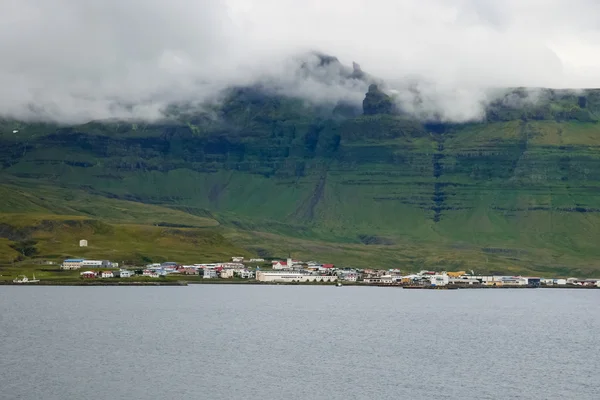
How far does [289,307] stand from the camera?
198500 mm

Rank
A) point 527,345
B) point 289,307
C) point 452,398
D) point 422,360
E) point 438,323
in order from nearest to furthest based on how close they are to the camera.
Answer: point 452,398
point 422,360
point 527,345
point 438,323
point 289,307

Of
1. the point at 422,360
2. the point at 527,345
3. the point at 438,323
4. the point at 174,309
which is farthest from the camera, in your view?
the point at 174,309

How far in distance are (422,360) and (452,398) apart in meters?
23.9

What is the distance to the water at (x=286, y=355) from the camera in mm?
98938

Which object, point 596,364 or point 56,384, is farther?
point 596,364

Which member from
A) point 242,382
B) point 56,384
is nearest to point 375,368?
point 242,382

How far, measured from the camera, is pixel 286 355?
12150cm

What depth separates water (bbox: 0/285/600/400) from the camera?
325ft

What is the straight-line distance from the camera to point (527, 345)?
138 meters

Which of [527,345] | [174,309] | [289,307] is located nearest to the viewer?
[527,345]

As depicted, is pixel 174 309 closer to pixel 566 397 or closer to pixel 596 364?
pixel 596 364

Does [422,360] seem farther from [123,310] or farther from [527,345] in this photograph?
[123,310]

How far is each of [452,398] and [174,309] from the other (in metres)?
96.4

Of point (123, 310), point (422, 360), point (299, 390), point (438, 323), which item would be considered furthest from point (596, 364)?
point (123, 310)
